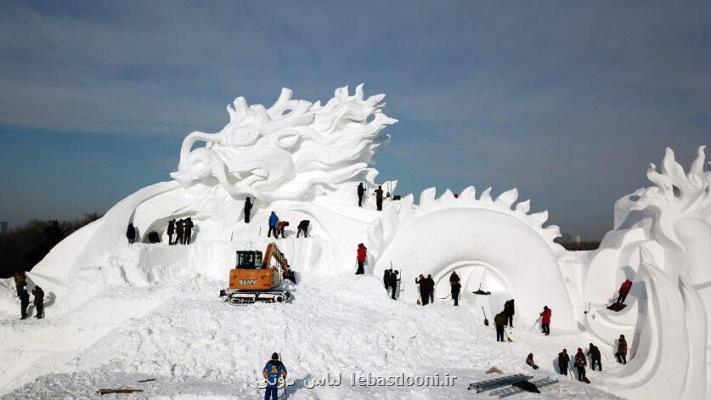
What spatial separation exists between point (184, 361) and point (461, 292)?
9435 mm

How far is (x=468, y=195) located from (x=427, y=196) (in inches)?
53.8

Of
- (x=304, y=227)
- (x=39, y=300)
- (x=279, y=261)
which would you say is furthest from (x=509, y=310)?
(x=39, y=300)

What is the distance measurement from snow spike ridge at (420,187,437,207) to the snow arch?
0.97 meters

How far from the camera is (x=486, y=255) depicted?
685 inches

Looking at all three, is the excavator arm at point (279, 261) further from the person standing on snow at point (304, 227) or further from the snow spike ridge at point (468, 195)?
the snow spike ridge at point (468, 195)

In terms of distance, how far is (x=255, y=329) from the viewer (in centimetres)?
1266

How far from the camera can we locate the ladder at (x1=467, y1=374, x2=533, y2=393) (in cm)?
1110

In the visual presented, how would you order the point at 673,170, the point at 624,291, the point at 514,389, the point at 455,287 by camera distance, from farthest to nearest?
the point at 673,170
the point at 455,287
the point at 624,291
the point at 514,389

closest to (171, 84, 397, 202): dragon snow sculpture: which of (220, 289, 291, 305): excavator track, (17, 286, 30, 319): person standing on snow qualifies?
(220, 289, 291, 305): excavator track

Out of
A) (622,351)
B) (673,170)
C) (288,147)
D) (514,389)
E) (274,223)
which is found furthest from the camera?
(288,147)

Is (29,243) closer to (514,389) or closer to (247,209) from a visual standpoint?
(247,209)

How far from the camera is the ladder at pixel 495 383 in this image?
11.1 meters

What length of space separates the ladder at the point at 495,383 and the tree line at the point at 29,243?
76.9 ft

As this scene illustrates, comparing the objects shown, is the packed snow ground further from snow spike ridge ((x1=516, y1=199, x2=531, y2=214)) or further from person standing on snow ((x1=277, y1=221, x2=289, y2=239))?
snow spike ridge ((x1=516, y1=199, x2=531, y2=214))
